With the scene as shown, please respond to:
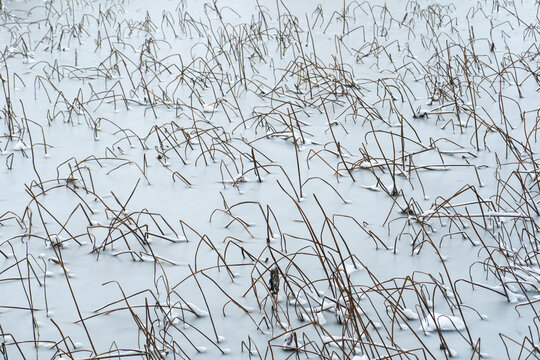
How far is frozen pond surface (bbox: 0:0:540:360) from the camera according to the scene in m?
2.10

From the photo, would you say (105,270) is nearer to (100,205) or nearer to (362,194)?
(100,205)

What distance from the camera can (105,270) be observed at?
8.21 feet

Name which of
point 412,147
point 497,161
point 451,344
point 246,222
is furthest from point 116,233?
point 497,161

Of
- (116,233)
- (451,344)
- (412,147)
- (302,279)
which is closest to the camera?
(451,344)

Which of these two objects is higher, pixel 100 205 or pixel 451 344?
pixel 100 205

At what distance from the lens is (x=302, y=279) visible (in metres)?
2.34

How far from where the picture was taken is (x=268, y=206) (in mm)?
2529

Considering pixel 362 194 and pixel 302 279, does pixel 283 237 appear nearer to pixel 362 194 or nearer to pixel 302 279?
pixel 302 279

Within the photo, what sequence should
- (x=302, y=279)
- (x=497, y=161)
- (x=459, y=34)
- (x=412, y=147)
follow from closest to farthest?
1. (x=302, y=279)
2. (x=497, y=161)
3. (x=412, y=147)
4. (x=459, y=34)

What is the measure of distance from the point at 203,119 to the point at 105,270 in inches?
73.9

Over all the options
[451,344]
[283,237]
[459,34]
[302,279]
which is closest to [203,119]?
[283,237]

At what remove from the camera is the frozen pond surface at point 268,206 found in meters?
2.10

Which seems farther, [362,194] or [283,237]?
[362,194]

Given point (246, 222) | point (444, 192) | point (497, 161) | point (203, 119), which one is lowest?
point (246, 222)
